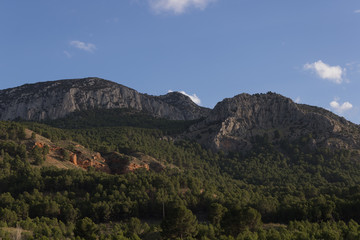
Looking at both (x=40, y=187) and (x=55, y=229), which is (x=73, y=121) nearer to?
(x=40, y=187)

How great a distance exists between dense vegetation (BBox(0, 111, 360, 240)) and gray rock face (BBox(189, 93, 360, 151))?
993 centimetres

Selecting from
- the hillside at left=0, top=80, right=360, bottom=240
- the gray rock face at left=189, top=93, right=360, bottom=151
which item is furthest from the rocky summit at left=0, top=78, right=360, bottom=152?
the hillside at left=0, top=80, right=360, bottom=240

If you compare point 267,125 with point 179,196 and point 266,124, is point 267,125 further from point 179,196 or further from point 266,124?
point 179,196

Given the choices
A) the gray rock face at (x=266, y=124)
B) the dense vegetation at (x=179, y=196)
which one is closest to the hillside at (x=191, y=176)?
the dense vegetation at (x=179, y=196)

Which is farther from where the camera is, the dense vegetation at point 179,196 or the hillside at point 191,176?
the hillside at point 191,176

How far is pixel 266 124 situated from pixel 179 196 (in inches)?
3960

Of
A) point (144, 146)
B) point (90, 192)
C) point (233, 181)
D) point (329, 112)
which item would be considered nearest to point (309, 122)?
point (329, 112)

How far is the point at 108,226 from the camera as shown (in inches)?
2995

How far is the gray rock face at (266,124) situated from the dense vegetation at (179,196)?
32.6 feet

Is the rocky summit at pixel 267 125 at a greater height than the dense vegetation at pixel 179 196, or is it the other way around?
the rocky summit at pixel 267 125

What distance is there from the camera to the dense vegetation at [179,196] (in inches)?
2386

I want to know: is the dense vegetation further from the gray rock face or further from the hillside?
the gray rock face

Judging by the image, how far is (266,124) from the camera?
17912 centimetres

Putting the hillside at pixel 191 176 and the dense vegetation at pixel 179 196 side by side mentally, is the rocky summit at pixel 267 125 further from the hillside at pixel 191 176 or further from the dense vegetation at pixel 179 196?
the dense vegetation at pixel 179 196
